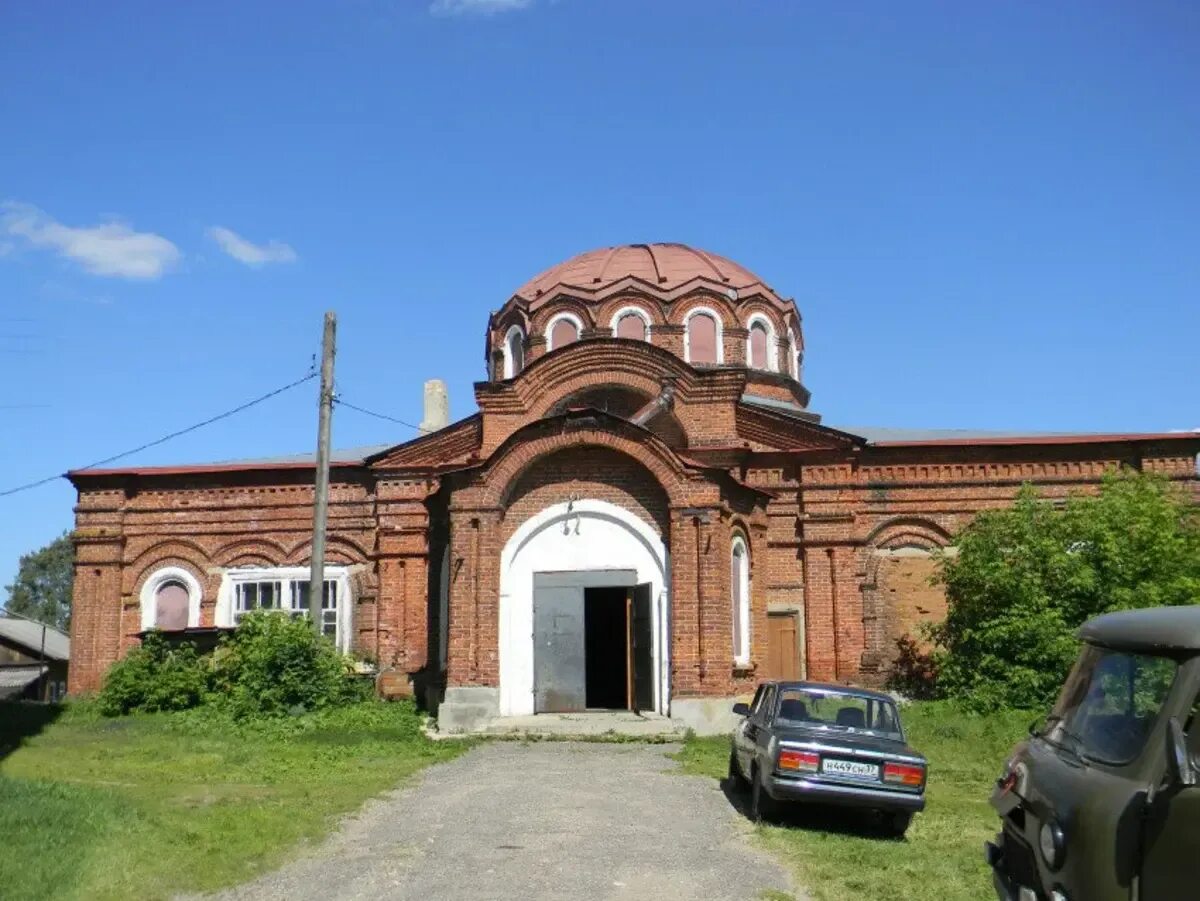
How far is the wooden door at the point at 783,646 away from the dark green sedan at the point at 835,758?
11.1 m

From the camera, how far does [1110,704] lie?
545 cm

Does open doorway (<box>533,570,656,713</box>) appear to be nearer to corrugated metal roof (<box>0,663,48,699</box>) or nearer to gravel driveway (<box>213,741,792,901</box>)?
gravel driveway (<box>213,741,792,901</box>)

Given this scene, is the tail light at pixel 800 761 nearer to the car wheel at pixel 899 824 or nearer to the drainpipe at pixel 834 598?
the car wheel at pixel 899 824

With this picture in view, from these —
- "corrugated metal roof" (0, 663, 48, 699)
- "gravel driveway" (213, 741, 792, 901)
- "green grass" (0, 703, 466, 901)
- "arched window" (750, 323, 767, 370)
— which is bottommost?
"corrugated metal roof" (0, 663, 48, 699)

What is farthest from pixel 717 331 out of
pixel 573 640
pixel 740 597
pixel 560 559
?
pixel 573 640

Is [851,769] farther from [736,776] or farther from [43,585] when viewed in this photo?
[43,585]

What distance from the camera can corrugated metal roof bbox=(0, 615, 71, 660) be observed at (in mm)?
50594

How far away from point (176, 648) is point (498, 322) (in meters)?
11.4

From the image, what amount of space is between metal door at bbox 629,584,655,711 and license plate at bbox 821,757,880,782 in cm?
910

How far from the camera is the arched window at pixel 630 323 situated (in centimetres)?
2819

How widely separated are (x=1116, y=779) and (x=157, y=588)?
2453cm

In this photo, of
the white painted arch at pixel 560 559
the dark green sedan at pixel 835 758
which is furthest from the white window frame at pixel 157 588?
the dark green sedan at pixel 835 758

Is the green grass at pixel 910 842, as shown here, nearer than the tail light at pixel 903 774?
Yes

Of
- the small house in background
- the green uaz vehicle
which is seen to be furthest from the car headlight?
the small house in background
